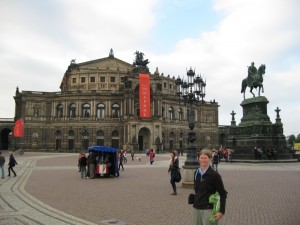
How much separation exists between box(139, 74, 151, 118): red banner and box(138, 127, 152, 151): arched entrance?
4555mm

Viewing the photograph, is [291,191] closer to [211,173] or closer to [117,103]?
[211,173]

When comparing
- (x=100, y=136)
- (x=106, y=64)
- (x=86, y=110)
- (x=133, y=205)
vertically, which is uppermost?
(x=106, y=64)

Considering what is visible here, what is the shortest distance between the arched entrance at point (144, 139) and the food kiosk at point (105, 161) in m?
47.4

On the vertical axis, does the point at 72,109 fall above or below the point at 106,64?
below

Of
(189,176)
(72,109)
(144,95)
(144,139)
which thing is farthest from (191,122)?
(72,109)

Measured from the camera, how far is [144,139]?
72.8 meters

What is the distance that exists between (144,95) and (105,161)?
151ft

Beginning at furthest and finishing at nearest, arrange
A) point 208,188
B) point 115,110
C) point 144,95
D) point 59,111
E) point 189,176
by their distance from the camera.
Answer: point 59,111, point 115,110, point 144,95, point 189,176, point 208,188

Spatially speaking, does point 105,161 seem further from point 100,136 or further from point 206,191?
point 100,136

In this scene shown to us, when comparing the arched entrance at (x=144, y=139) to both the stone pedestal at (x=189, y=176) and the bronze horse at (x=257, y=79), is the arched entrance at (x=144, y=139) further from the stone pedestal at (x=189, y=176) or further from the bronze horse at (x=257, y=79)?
the stone pedestal at (x=189, y=176)

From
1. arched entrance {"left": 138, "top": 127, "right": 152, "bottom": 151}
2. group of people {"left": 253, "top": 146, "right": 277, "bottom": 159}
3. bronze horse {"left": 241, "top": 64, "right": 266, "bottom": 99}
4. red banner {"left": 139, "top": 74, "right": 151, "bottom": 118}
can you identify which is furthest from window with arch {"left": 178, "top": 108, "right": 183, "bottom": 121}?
group of people {"left": 253, "top": 146, "right": 277, "bottom": 159}

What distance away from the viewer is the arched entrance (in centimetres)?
7141

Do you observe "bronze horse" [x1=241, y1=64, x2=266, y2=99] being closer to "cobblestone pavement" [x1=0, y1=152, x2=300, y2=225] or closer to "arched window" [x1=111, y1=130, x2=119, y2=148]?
"cobblestone pavement" [x1=0, y1=152, x2=300, y2=225]

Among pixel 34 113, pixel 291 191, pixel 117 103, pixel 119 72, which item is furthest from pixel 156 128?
pixel 291 191
